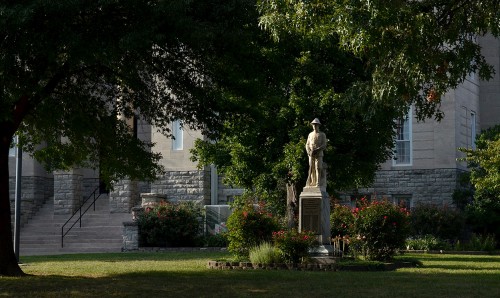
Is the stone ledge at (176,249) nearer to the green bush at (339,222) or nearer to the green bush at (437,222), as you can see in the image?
the green bush at (339,222)

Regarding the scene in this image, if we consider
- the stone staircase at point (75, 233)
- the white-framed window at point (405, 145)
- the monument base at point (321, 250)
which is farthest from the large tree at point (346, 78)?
the white-framed window at point (405, 145)

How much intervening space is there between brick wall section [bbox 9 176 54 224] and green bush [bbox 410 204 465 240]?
652 inches

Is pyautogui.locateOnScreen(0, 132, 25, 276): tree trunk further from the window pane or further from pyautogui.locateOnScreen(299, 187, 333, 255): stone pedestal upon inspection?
the window pane

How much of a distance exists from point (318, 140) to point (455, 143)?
15109mm

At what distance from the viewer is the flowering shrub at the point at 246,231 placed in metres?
22.4

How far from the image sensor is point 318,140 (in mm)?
22594

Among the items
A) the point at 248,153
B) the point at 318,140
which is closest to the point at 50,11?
the point at 318,140

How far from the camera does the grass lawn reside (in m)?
14.9

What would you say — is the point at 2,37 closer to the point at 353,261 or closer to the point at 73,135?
the point at 73,135

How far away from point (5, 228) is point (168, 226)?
46.2ft

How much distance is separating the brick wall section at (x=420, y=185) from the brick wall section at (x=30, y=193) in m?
14.3

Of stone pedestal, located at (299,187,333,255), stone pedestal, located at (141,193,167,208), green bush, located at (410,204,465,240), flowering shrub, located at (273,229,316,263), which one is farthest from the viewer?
stone pedestal, located at (141,193,167,208)

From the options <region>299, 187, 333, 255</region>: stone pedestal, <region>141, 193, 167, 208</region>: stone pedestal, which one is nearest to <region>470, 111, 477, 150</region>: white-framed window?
<region>141, 193, 167, 208</region>: stone pedestal

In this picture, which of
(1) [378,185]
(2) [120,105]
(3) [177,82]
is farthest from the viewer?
(1) [378,185]
